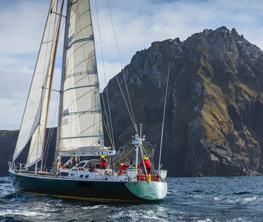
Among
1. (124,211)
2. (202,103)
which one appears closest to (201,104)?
(202,103)

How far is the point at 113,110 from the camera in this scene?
175000 mm

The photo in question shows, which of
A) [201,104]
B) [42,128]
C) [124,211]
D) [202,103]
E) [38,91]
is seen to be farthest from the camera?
[202,103]

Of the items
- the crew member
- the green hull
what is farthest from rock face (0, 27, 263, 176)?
the green hull

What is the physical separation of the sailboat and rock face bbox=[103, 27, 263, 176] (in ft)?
309

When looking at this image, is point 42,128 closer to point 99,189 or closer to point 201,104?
point 99,189

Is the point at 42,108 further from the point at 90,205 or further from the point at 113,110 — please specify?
the point at 113,110

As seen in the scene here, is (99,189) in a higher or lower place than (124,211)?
higher

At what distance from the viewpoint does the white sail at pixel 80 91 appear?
92.5 ft

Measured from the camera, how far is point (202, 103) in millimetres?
150625

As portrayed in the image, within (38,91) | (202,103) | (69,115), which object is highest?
(202,103)

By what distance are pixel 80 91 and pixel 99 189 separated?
28.8ft

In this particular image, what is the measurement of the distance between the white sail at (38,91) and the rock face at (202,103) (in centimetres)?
9498

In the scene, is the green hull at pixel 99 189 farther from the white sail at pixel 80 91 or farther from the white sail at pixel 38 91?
the white sail at pixel 38 91

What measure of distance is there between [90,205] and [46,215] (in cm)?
400
